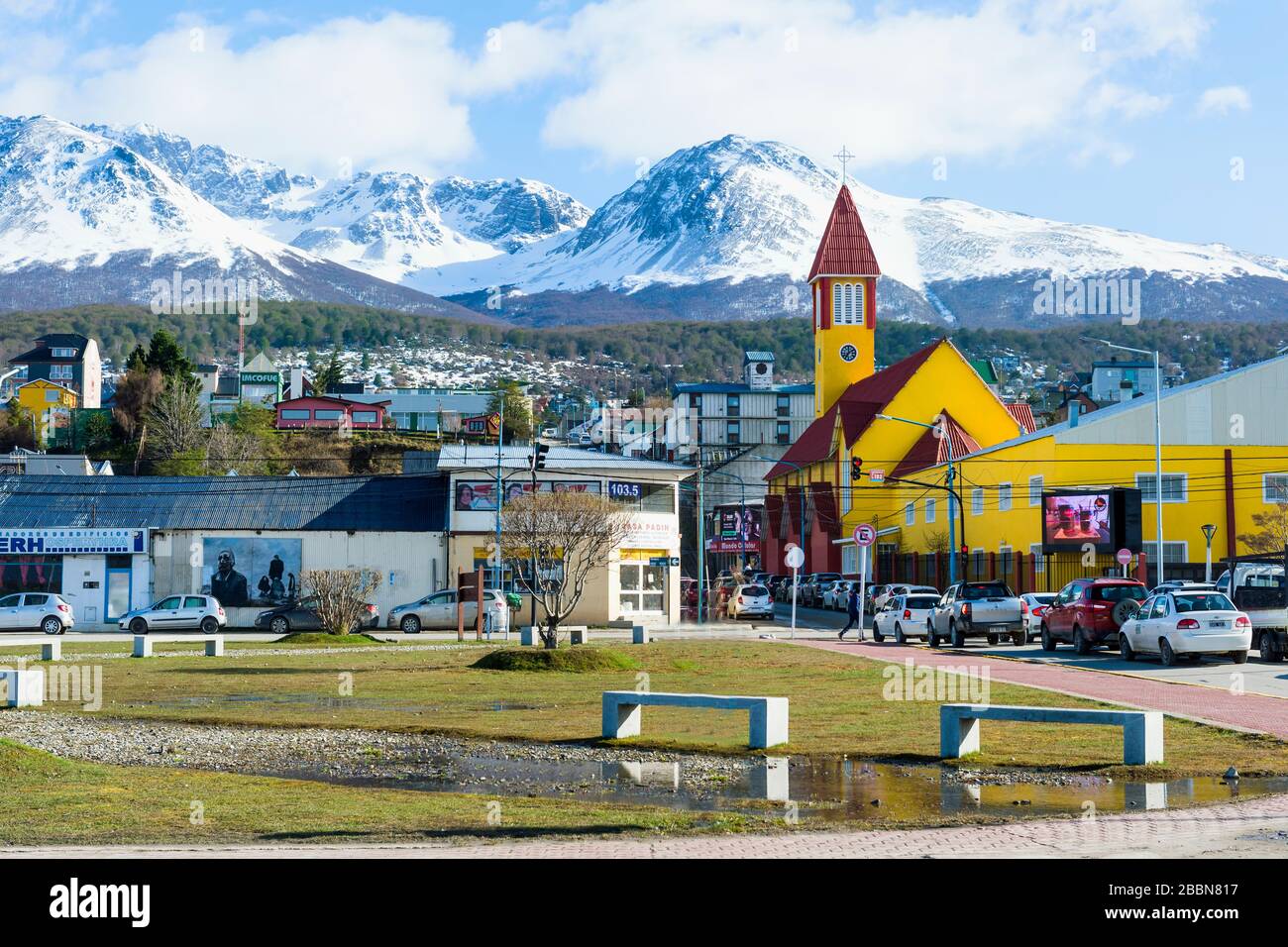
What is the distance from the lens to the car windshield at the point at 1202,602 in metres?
29.0

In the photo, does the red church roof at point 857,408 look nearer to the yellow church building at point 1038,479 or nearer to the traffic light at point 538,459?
the yellow church building at point 1038,479

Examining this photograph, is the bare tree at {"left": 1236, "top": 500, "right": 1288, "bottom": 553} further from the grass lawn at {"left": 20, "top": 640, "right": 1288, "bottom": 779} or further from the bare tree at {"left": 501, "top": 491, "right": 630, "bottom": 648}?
the bare tree at {"left": 501, "top": 491, "right": 630, "bottom": 648}

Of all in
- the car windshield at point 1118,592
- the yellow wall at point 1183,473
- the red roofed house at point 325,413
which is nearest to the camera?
the car windshield at point 1118,592

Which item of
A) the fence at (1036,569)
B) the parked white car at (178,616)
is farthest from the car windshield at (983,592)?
the parked white car at (178,616)

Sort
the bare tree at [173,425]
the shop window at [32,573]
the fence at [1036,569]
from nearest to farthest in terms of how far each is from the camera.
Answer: the shop window at [32,573]
the fence at [1036,569]
the bare tree at [173,425]

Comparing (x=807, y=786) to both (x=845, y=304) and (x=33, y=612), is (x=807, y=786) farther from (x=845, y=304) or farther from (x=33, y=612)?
(x=845, y=304)

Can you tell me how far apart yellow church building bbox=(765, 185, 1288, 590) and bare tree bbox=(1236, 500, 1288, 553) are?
0.14 metres

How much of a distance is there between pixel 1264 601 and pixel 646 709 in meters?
15.7

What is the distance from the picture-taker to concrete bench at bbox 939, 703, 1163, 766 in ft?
48.4

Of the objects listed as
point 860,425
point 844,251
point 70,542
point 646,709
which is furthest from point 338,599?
point 844,251

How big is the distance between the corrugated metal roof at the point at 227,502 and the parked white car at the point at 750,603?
13.3 metres

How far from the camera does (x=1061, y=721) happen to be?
15.4 meters
